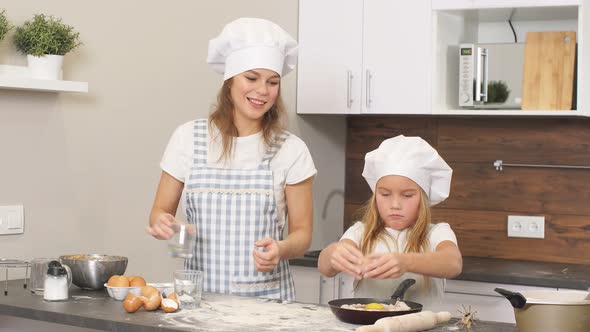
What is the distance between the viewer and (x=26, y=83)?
244cm

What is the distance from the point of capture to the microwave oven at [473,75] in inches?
136

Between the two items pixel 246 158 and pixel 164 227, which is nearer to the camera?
pixel 164 227

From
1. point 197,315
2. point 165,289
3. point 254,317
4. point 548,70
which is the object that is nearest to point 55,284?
point 165,289

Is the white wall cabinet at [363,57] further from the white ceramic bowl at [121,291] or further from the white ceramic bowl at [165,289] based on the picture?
the white ceramic bowl at [121,291]

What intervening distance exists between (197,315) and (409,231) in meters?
0.71

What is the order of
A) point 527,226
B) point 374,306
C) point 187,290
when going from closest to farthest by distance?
point 374,306 < point 187,290 < point 527,226

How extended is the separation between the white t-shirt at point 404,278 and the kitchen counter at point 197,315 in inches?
13.2

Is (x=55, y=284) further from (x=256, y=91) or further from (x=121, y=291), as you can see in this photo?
(x=256, y=91)

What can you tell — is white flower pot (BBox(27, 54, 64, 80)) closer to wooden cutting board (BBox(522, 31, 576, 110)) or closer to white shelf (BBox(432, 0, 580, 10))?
white shelf (BBox(432, 0, 580, 10))

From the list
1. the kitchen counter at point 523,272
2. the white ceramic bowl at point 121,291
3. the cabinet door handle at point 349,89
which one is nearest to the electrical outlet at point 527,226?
the kitchen counter at point 523,272

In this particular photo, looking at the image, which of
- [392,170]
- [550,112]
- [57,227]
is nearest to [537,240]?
[550,112]

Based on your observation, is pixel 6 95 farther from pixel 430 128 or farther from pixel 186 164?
pixel 430 128

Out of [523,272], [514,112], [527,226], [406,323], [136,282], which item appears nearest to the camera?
[406,323]

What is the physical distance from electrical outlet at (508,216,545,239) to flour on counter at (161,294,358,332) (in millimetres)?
1781
